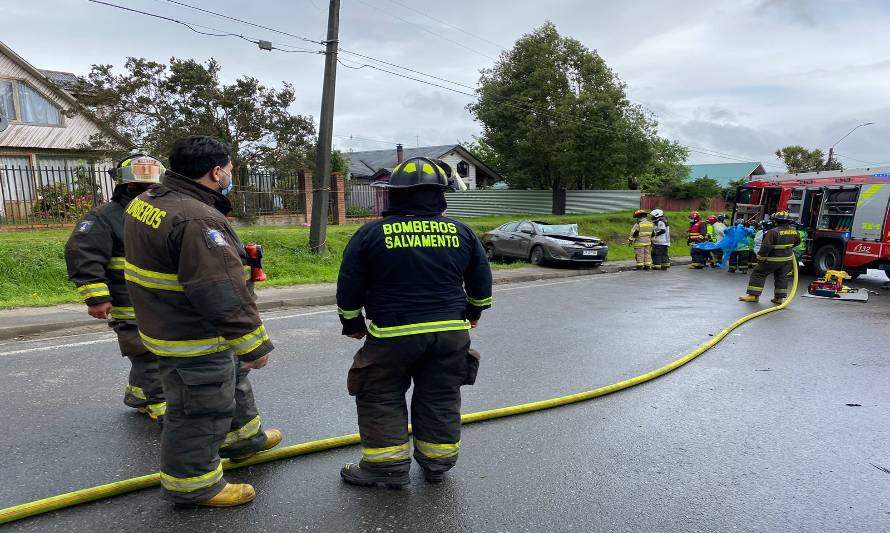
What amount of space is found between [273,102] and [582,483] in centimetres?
1704

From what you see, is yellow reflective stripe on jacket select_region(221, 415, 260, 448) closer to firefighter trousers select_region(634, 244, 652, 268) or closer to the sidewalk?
the sidewalk

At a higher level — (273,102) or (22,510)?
(273,102)

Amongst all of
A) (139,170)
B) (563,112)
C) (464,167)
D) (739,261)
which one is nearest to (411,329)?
(139,170)

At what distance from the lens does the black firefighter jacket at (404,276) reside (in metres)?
2.93

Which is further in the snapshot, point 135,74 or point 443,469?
point 135,74

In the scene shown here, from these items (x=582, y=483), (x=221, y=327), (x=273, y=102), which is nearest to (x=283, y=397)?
(x=221, y=327)

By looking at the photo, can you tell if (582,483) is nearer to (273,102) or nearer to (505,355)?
(505,355)

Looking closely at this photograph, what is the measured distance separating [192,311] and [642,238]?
15.0m

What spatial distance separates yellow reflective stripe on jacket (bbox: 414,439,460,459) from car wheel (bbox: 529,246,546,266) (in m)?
12.9

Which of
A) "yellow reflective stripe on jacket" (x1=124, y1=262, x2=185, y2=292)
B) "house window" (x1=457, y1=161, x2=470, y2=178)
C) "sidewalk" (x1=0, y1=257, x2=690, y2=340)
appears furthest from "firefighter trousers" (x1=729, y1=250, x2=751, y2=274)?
"house window" (x1=457, y1=161, x2=470, y2=178)

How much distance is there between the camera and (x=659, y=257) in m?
16.0

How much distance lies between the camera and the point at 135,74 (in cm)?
1617

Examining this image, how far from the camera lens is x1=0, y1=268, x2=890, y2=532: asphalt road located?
2814mm

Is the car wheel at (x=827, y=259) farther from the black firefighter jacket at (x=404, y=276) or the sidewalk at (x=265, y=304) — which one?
the black firefighter jacket at (x=404, y=276)
